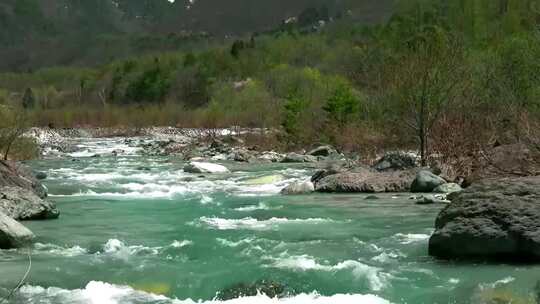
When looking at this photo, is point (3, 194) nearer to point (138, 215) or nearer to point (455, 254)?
point (138, 215)

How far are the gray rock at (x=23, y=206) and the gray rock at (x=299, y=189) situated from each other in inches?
304

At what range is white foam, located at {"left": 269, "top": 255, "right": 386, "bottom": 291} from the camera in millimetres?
11422

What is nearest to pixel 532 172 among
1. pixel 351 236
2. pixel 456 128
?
pixel 351 236

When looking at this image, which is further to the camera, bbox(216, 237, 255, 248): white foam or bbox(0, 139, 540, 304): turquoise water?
bbox(216, 237, 255, 248): white foam

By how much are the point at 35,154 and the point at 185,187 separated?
19.4 meters

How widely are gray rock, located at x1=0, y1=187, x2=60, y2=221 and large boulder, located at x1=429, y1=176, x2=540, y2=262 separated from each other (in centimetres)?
1032

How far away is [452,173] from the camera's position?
2391 centimetres

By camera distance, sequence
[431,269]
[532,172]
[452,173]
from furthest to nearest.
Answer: [452,173]
[532,172]
[431,269]

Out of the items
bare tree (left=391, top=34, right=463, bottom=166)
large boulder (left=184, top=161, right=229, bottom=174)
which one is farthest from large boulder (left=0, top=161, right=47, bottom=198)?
bare tree (left=391, top=34, right=463, bottom=166)

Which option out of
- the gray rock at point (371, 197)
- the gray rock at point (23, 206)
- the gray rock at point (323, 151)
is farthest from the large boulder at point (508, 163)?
the gray rock at point (323, 151)

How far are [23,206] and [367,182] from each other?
35.0 ft

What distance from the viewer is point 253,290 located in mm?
11023

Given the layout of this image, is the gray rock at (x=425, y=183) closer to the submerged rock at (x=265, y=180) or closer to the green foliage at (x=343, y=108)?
the submerged rock at (x=265, y=180)

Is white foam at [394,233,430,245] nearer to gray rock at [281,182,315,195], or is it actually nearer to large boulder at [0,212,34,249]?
large boulder at [0,212,34,249]
